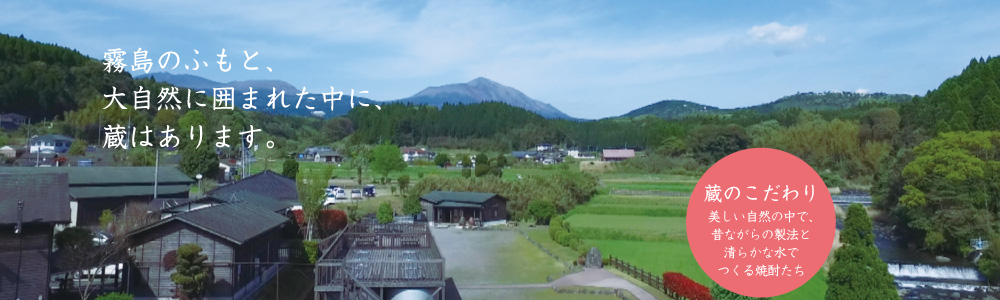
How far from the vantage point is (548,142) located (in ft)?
343

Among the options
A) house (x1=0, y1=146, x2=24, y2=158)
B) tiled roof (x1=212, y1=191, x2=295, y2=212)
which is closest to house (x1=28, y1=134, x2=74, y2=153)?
house (x1=0, y1=146, x2=24, y2=158)

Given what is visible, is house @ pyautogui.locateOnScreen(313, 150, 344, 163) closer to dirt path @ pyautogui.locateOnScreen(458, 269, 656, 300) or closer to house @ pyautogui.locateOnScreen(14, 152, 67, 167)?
house @ pyautogui.locateOnScreen(14, 152, 67, 167)

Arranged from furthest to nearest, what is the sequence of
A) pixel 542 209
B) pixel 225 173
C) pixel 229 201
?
1. pixel 225 173
2. pixel 542 209
3. pixel 229 201

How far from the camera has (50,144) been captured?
4903 cm

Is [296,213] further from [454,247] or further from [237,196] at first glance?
[454,247]

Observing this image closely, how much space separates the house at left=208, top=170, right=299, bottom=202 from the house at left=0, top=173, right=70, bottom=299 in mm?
12693

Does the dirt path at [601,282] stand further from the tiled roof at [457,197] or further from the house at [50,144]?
the house at [50,144]

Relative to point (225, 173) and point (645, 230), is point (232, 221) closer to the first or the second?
point (645, 230)

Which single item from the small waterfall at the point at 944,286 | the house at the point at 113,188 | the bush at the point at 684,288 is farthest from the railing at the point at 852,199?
the house at the point at 113,188

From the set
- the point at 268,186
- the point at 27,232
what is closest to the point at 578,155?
the point at 268,186

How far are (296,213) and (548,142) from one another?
82.1m

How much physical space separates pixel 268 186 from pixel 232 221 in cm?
1204

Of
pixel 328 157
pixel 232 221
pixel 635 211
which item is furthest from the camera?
pixel 328 157

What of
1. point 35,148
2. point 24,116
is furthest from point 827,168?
point 24,116
